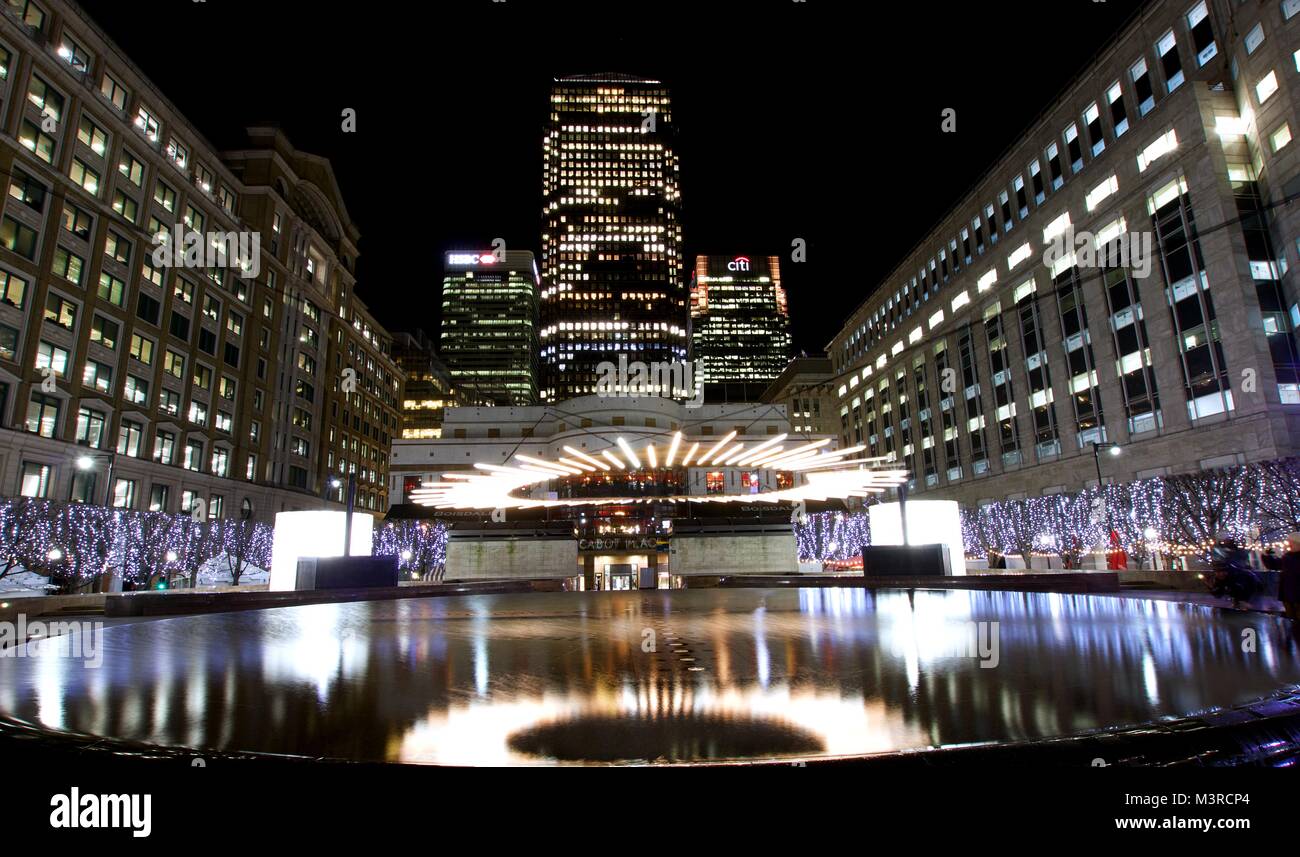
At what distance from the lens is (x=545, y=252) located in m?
181

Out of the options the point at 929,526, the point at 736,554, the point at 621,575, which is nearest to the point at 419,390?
the point at 621,575

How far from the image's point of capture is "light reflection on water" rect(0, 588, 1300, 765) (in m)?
4.30

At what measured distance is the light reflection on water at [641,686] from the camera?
4301 mm

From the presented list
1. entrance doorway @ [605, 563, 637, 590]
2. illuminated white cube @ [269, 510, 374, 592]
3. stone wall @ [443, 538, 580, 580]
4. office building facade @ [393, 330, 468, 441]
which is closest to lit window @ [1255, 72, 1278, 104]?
entrance doorway @ [605, 563, 637, 590]

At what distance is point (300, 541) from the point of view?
79.3 ft

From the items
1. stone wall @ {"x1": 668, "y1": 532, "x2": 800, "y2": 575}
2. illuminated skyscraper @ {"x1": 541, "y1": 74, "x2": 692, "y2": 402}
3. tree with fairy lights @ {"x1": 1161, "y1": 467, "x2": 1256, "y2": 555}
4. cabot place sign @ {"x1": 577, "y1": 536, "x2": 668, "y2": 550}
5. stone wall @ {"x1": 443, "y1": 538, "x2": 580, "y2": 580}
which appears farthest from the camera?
illuminated skyscraper @ {"x1": 541, "y1": 74, "x2": 692, "y2": 402}

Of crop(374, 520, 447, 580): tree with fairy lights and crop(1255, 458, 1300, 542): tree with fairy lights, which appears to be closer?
crop(1255, 458, 1300, 542): tree with fairy lights

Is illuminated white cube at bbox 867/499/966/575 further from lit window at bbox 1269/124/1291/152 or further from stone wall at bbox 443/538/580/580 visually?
lit window at bbox 1269/124/1291/152

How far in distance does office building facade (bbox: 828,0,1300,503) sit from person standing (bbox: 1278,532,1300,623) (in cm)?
1942

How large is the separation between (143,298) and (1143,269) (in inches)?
3209

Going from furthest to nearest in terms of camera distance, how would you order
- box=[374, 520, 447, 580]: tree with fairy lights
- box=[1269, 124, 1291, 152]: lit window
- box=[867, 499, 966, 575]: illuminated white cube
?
box=[374, 520, 447, 580]: tree with fairy lights < box=[1269, 124, 1291, 152]: lit window < box=[867, 499, 966, 575]: illuminated white cube

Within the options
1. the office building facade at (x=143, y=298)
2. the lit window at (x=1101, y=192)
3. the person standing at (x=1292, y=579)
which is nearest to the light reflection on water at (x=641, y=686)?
the person standing at (x=1292, y=579)
